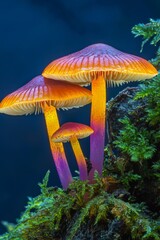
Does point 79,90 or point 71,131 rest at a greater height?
point 79,90

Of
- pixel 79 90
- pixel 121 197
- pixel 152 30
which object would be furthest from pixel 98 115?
pixel 152 30

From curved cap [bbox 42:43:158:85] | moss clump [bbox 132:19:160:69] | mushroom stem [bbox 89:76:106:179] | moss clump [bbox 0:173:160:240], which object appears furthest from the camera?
moss clump [bbox 132:19:160:69]

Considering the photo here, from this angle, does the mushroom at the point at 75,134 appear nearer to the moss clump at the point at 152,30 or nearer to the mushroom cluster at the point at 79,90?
the mushroom cluster at the point at 79,90

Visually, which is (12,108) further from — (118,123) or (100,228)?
(100,228)

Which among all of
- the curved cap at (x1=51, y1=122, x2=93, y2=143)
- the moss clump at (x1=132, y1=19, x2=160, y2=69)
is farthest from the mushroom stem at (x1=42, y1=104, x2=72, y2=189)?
the moss clump at (x1=132, y1=19, x2=160, y2=69)

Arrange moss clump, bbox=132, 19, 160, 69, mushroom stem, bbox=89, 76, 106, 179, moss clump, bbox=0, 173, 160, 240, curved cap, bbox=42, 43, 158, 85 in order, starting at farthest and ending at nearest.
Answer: moss clump, bbox=132, 19, 160, 69 < mushroom stem, bbox=89, 76, 106, 179 < curved cap, bbox=42, 43, 158, 85 < moss clump, bbox=0, 173, 160, 240

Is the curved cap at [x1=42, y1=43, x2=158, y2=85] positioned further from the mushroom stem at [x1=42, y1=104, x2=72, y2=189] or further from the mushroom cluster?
the mushroom stem at [x1=42, y1=104, x2=72, y2=189]

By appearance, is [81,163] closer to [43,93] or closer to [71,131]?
[71,131]
